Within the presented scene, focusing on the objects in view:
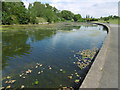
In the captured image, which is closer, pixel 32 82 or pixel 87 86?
pixel 87 86

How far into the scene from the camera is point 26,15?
1565 inches

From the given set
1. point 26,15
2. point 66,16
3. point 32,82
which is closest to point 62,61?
point 32,82

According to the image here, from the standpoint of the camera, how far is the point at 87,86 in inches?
110

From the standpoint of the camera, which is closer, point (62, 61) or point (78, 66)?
point (78, 66)

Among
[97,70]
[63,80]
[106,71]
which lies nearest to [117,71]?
[106,71]

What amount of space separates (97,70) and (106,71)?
42 centimetres

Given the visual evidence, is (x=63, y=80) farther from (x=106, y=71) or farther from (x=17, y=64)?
(x=17, y=64)

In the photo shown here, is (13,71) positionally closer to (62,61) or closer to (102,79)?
(62,61)

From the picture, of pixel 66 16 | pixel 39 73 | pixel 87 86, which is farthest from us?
pixel 66 16

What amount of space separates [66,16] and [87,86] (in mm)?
108508

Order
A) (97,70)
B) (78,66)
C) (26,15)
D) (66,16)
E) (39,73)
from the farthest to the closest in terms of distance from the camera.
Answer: (66,16) < (26,15) < (78,66) < (39,73) < (97,70)

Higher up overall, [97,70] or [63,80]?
[97,70]

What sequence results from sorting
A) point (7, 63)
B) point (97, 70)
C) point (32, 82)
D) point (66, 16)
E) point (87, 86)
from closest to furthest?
point (87, 86) → point (97, 70) → point (32, 82) → point (7, 63) → point (66, 16)

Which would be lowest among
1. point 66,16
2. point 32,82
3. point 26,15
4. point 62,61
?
point 32,82
